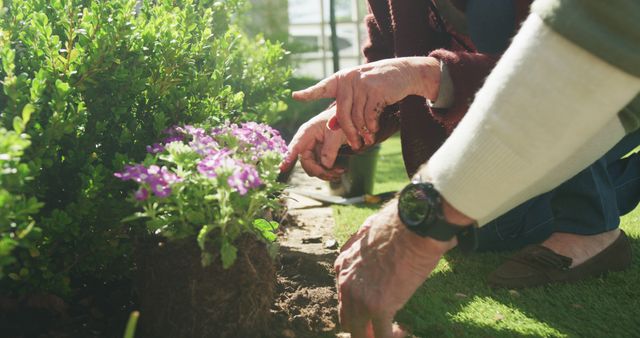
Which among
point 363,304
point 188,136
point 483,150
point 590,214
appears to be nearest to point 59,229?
point 188,136

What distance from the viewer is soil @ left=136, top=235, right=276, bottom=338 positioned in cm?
183

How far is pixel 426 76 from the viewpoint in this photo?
228 centimetres

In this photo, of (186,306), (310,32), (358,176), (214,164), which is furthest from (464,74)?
(310,32)

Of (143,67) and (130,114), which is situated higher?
(143,67)

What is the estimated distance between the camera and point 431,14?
2.95 metres

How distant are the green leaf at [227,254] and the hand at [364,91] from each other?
0.65 metres

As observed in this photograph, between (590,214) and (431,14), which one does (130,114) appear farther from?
(590,214)

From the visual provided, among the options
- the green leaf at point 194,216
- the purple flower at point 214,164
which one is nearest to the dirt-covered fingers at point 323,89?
the purple flower at point 214,164

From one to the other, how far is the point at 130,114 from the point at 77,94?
0.23 meters

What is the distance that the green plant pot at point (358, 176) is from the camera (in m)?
4.49

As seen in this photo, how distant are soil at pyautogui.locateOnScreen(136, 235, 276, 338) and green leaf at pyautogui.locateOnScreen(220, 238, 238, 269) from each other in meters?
0.12

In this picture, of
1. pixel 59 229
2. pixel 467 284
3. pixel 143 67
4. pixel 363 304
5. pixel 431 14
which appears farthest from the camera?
pixel 431 14

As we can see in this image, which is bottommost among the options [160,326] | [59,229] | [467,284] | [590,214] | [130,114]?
[467,284]

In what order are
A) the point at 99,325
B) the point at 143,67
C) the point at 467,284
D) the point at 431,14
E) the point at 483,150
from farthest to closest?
1. the point at 431,14
2. the point at 467,284
3. the point at 143,67
4. the point at 99,325
5. the point at 483,150
